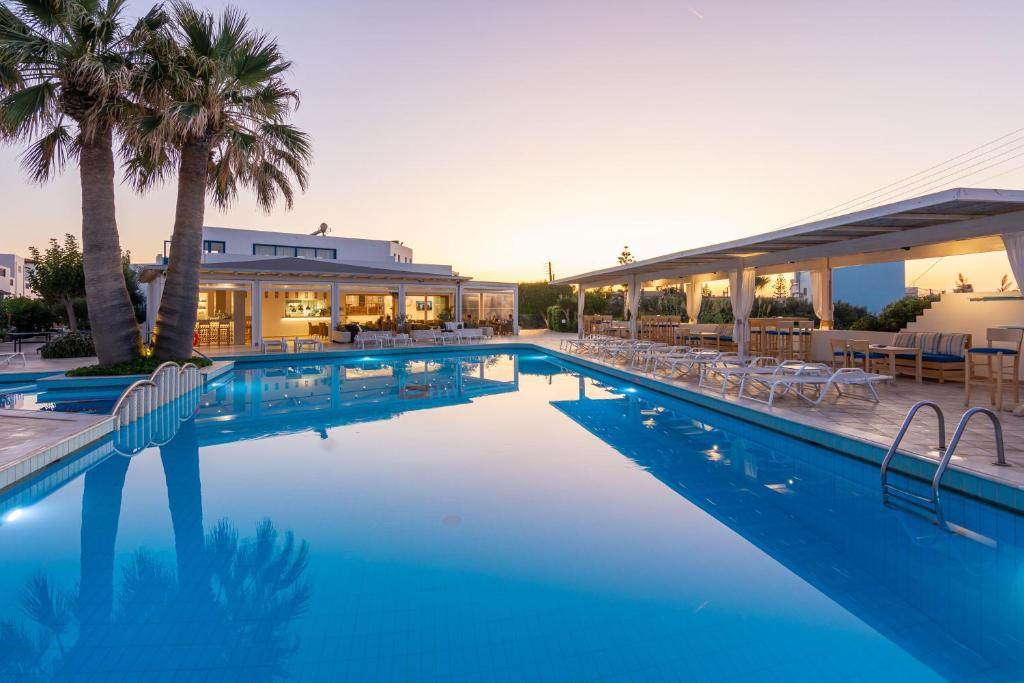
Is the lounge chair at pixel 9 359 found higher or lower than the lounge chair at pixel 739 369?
higher

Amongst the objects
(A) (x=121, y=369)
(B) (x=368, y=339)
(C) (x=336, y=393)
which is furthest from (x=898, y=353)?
(A) (x=121, y=369)

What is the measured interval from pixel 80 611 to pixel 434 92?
44.3 feet

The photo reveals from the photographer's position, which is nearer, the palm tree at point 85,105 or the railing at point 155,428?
the railing at point 155,428

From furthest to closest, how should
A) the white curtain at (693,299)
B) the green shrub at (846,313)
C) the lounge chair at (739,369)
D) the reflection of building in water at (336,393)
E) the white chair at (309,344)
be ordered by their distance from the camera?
the green shrub at (846,313), the white curtain at (693,299), the white chair at (309,344), the lounge chair at (739,369), the reflection of building in water at (336,393)

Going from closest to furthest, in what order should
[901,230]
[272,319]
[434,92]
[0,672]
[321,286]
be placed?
[0,672], [901,230], [434,92], [321,286], [272,319]

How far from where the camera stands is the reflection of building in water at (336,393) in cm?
781

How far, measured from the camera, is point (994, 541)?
3.66 meters

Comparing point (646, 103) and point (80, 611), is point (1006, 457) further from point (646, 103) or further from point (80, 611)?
point (646, 103)

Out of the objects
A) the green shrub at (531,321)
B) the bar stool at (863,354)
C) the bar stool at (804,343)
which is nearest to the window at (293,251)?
the green shrub at (531,321)

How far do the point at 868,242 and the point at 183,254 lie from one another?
13.2 metres

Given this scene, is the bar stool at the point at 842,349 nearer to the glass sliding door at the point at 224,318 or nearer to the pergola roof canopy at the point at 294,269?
the pergola roof canopy at the point at 294,269

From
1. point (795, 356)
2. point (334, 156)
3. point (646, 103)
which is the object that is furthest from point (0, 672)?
point (334, 156)

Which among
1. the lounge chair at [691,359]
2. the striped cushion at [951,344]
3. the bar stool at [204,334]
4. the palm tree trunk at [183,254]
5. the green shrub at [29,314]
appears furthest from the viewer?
the green shrub at [29,314]

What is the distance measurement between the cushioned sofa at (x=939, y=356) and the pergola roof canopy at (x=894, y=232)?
1.65m
